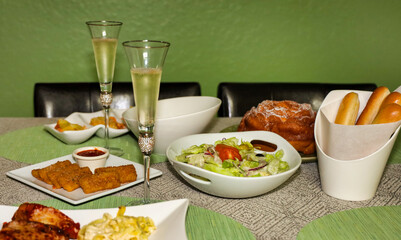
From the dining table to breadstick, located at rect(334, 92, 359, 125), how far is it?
0.20 m

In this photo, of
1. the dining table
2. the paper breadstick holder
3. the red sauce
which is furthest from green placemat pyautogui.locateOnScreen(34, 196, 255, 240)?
the paper breadstick holder

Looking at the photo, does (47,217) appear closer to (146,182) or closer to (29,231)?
(29,231)

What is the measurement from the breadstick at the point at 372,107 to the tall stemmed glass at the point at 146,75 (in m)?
0.60

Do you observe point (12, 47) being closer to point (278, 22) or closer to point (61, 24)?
point (61, 24)

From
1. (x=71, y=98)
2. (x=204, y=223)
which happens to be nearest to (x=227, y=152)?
(x=204, y=223)

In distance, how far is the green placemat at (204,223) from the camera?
97 centimetres

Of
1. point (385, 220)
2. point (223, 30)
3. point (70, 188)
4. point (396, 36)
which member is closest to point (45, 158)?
point (70, 188)

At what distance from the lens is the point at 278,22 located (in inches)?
118

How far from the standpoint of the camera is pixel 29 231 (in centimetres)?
85

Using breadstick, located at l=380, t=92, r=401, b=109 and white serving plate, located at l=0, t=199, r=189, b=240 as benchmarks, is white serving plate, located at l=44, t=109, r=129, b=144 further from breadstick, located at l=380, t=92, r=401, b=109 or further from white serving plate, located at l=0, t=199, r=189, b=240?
breadstick, located at l=380, t=92, r=401, b=109

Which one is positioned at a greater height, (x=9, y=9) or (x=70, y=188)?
(x=9, y=9)

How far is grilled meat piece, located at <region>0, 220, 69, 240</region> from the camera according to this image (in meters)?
0.83

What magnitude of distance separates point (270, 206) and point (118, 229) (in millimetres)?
433

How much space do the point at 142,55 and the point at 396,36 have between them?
260cm
